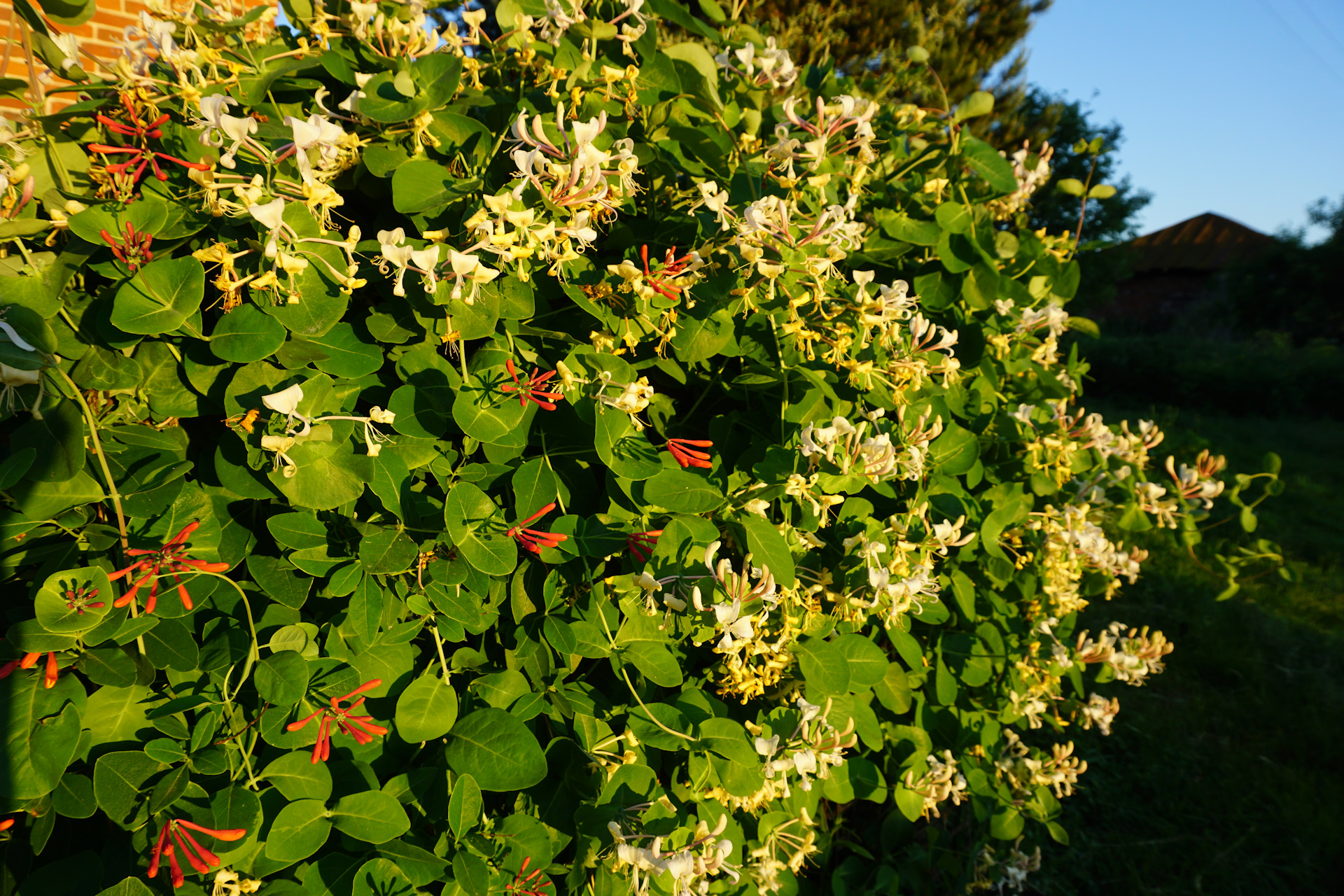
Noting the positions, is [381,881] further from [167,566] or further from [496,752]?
[167,566]

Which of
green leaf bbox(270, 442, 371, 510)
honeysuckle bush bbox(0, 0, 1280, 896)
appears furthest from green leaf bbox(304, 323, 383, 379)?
green leaf bbox(270, 442, 371, 510)

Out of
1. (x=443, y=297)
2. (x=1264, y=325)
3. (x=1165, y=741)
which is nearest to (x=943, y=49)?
(x=1165, y=741)

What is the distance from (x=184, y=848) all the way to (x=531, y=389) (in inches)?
30.8

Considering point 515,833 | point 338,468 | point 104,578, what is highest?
point 338,468

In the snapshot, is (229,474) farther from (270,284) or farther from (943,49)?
(943,49)

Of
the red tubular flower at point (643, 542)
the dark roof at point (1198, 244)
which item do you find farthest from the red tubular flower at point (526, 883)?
the dark roof at point (1198, 244)

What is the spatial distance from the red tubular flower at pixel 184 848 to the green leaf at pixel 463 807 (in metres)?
0.28

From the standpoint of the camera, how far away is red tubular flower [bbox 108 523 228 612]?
41.1 inches

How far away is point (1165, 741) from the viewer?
3596 mm

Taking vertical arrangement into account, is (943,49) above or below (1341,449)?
above

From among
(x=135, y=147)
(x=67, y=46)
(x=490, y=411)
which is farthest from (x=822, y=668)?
(x=67, y=46)

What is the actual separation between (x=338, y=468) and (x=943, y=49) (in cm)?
843

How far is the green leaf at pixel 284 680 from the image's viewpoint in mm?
1058

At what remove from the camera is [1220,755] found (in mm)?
3492
